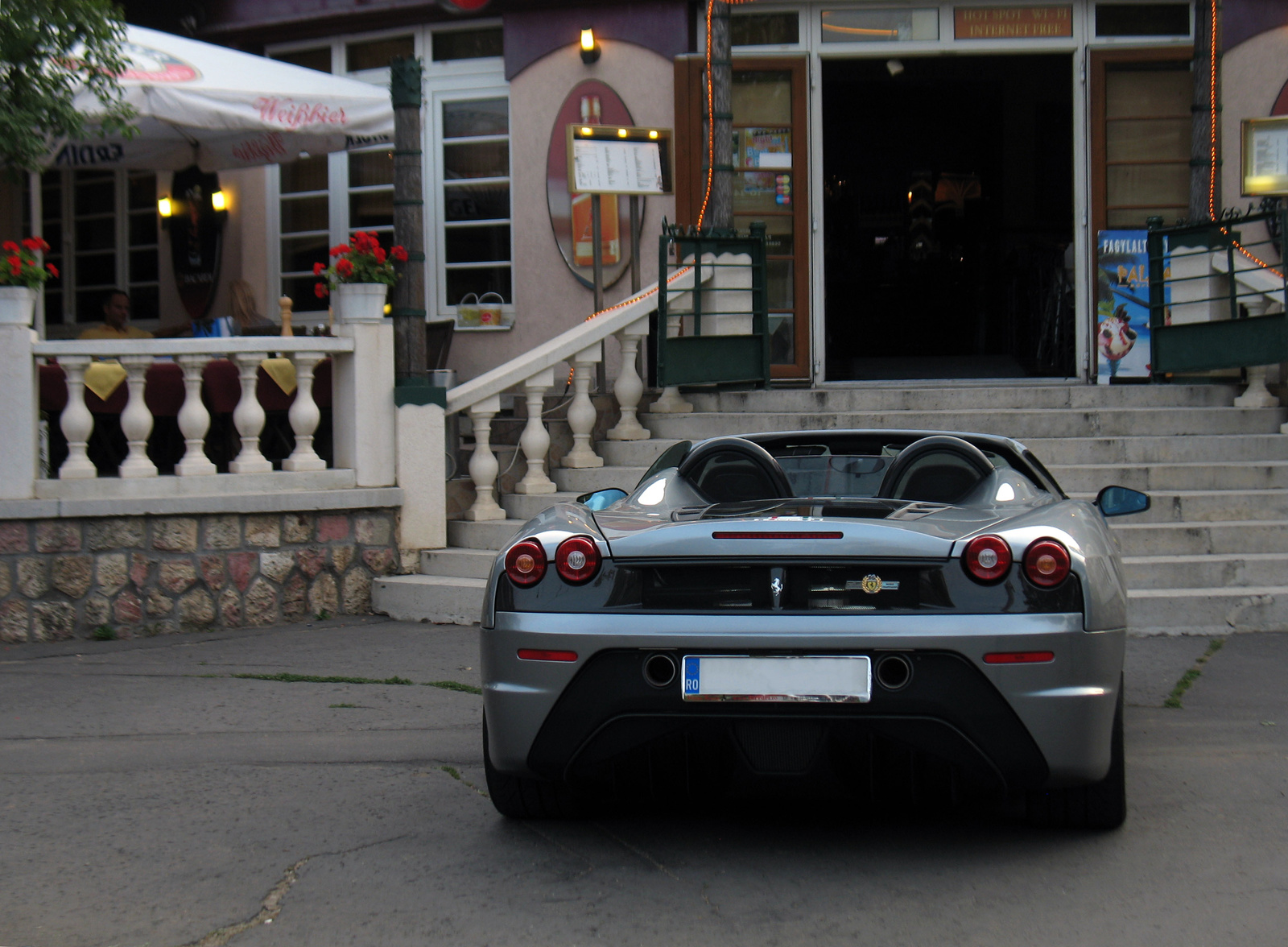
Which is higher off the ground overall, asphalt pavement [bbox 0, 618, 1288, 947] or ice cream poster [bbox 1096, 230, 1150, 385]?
ice cream poster [bbox 1096, 230, 1150, 385]

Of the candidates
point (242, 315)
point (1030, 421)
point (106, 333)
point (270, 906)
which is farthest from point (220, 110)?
point (270, 906)

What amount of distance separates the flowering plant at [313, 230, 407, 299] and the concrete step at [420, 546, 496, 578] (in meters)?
1.59

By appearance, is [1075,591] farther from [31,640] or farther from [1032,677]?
[31,640]

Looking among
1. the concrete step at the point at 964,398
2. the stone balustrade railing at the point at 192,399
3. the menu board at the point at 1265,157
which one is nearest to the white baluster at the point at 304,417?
the stone balustrade railing at the point at 192,399

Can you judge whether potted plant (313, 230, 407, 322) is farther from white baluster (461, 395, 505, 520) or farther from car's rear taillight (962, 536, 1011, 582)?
car's rear taillight (962, 536, 1011, 582)

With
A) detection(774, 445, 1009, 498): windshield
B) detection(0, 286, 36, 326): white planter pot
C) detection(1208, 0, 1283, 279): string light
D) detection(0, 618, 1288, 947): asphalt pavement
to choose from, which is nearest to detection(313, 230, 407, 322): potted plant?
detection(0, 286, 36, 326): white planter pot

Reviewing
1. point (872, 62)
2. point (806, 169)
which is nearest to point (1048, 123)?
point (872, 62)

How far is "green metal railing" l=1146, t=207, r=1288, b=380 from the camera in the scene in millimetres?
8766

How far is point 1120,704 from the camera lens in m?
3.54

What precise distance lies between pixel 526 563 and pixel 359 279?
478 cm

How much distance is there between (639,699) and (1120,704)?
127 cm

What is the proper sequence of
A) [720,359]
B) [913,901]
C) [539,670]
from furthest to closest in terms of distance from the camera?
[720,359], [539,670], [913,901]

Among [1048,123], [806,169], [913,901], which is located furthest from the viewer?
[1048,123]

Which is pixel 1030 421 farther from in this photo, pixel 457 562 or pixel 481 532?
pixel 457 562
